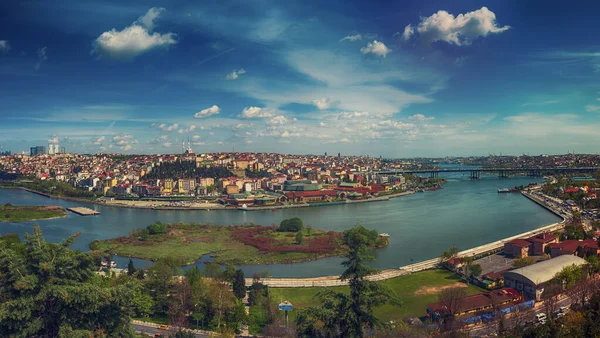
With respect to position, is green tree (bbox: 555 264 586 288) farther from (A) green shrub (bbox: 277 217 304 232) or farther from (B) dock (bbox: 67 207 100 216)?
(B) dock (bbox: 67 207 100 216)

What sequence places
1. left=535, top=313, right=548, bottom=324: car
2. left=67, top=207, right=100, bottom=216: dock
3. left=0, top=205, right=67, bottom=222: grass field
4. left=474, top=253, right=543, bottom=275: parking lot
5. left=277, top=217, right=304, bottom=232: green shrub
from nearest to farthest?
left=535, top=313, right=548, bottom=324: car
left=474, top=253, right=543, bottom=275: parking lot
left=277, top=217, right=304, bottom=232: green shrub
left=0, top=205, right=67, bottom=222: grass field
left=67, top=207, right=100, bottom=216: dock

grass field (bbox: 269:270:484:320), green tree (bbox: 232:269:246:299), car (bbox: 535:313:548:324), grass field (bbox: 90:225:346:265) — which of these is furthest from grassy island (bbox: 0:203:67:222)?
car (bbox: 535:313:548:324)

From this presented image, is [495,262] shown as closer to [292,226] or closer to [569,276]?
[569,276]

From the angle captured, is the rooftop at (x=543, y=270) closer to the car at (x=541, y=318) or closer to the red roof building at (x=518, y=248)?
the car at (x=541, y=318)

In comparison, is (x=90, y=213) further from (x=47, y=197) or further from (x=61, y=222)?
(x=47, y=197)

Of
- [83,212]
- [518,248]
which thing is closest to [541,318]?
[518,248]

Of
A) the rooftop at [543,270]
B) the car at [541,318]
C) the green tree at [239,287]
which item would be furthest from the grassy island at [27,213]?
the car at [541,318]
